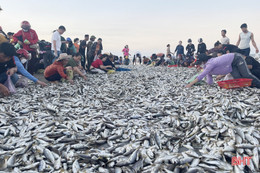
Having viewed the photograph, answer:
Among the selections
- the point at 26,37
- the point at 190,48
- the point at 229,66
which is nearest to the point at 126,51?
the point at 190,48

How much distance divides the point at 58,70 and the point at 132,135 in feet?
20.1

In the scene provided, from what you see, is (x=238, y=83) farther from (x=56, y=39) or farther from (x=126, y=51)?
(x=126, y=51)

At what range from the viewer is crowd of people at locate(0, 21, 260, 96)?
6719 mm

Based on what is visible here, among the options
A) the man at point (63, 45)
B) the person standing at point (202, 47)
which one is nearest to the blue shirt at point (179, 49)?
the person standing at point (202, 47)

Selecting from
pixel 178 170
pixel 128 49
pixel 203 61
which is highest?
pixel 128 49

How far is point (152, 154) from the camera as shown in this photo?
3.13 meters

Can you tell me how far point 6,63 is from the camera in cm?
638

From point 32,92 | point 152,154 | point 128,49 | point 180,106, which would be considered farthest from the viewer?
point 128,49

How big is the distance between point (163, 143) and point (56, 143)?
6.84 feet

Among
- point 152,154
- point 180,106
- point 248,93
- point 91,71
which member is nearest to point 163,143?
point 152,154

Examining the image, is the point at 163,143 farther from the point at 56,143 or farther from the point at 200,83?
the point at 200,83

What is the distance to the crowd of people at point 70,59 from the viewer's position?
22.0 feet

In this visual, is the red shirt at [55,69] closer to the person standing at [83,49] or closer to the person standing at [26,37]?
the person standing at [26,37]

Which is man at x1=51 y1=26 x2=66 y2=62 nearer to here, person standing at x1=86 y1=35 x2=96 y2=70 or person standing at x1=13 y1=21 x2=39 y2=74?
person standing at x1=13 y1=21 x2=39 y2=74
